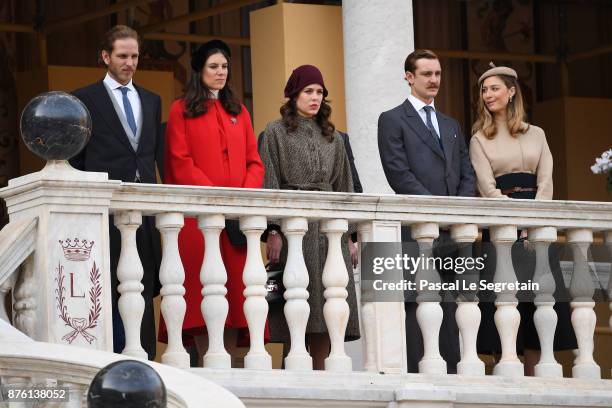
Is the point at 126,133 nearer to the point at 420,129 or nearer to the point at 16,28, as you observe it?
the point at 420,129

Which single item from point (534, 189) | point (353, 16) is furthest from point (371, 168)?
point (534, 189)

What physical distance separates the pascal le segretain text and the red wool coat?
773 mm

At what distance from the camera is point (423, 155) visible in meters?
10.9

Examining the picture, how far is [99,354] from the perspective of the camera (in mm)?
8523

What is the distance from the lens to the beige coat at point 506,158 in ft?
36.5

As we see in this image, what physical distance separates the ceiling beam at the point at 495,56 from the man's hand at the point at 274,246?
809cm

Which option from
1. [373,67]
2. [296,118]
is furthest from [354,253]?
[373,67]

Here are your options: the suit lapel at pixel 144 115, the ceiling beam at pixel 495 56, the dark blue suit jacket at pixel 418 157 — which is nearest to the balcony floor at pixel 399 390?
the dark blue suit jacket at pixel 418 157

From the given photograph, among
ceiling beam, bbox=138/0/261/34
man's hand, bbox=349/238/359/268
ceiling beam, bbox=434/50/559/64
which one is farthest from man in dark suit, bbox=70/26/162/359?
ceiling beam, bbox=434/50/559/64

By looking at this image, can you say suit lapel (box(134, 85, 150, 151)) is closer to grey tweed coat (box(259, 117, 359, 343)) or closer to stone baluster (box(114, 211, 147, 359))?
grey tweed coat (box(259, 117, 359, 343))

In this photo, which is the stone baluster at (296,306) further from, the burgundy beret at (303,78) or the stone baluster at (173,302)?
the burgundy beret at (303,78)

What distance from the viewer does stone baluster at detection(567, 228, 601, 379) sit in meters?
10.8

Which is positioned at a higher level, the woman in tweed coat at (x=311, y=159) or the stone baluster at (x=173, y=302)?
the woman in tweed coat at (x=311, y=159)

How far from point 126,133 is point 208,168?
492 mm
